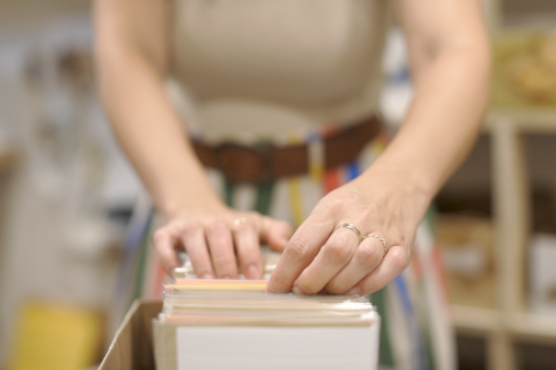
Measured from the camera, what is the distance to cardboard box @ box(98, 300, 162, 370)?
35cm

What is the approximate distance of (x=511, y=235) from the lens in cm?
149

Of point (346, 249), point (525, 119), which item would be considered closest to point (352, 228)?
point (346, 249)

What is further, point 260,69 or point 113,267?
point 113,267

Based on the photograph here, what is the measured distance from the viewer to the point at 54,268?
2.26 meters

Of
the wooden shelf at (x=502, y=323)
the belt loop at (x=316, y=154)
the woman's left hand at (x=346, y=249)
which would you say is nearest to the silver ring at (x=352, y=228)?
the woman's left hand at (x=346, y=249)

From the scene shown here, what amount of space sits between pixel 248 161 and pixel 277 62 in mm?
149

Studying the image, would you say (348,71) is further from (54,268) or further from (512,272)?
(54,268)

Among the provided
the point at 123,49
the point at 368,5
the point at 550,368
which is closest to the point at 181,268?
the point at 123,49

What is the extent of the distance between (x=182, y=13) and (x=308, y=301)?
550mm

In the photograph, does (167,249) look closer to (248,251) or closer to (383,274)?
(248,251)

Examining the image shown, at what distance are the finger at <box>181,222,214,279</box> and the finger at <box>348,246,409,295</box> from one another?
0.13 metres

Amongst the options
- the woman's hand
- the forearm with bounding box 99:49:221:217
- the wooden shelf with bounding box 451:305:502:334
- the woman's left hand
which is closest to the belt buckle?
the forearm with bounding box 99:49:221:217

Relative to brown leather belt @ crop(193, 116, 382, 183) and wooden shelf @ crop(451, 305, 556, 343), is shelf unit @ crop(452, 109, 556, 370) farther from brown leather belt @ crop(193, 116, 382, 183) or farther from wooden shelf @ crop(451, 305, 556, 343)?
brown leather belt @ crop(193, 116, 382, 183)

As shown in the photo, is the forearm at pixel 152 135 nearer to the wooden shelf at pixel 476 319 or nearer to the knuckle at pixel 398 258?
the knuckle at pixel 398 258
